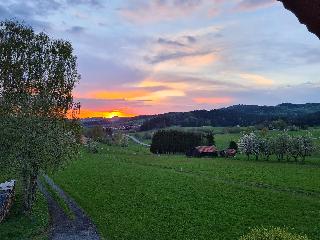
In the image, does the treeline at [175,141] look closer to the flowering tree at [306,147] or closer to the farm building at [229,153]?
the farm building at [229,153]

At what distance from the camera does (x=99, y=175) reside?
3376 inches

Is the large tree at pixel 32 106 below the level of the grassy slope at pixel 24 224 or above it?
above

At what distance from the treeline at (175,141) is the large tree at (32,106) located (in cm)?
11842

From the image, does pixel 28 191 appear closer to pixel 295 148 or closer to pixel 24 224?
pixel 24 224

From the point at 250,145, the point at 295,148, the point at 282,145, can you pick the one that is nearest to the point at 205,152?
the point at 250,145

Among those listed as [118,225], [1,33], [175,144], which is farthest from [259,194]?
[175,144]

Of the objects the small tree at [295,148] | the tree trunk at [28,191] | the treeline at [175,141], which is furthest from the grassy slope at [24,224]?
the treeline at [175,141]

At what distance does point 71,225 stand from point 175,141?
14535cm

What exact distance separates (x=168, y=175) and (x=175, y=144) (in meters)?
98.2

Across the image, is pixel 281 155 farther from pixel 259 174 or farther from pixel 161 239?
pixel 161 239

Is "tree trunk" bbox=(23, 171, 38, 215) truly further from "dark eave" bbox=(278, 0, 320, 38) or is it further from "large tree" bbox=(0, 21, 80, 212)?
"dark eave" bbox=(278, 0, 320, 38)

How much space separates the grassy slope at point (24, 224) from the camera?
34.5 m

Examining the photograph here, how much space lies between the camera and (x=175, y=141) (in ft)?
603

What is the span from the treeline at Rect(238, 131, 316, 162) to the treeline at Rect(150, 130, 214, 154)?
41838 mm
